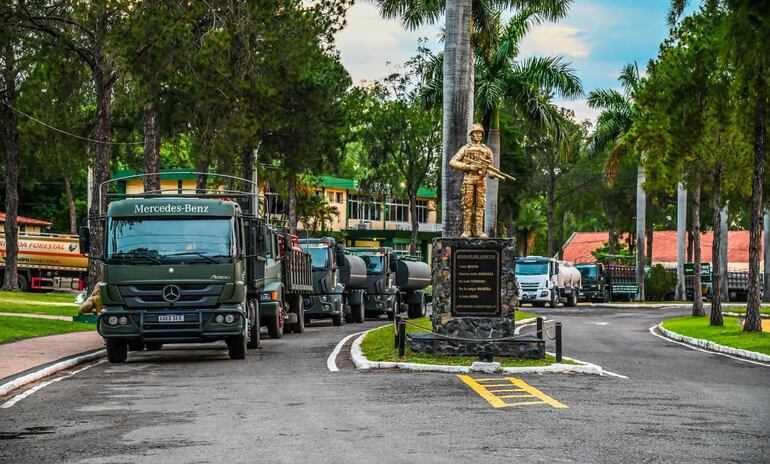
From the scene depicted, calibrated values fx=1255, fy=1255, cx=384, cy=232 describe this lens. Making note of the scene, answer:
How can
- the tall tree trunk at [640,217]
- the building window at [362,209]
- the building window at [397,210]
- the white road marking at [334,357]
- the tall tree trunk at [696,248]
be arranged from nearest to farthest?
the white road marking at [334,357] < the tall tree trunk at [696,248] < the tall tree trunk at [640,217] < the building window at [362,209] < the building window at [397,210]

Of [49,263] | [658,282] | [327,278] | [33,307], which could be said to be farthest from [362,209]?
[327,278]

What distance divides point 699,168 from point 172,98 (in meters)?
18.6

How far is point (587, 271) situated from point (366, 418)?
61.7 meters

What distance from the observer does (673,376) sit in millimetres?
20734

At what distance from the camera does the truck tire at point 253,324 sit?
2623 centimetres

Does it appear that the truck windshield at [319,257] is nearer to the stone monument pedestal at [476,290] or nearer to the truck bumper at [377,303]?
the truck bumper at [377,303]

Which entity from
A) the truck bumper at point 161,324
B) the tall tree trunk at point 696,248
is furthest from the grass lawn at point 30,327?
the tall tree trunk at point 696,248

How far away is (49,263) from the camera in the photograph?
63062 millimetres

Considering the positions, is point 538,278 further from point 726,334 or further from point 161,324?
point 161,324

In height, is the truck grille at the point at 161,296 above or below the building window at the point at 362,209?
below

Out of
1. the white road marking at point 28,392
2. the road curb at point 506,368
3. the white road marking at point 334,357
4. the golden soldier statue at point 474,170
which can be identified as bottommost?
the white road marking at point 334,357

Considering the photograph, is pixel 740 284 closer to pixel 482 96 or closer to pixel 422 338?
pixel 482 96

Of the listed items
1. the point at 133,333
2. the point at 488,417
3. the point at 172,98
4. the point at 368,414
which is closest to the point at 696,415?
the point at 488,417

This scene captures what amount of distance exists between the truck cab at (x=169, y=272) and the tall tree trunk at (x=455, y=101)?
24.1 feet
